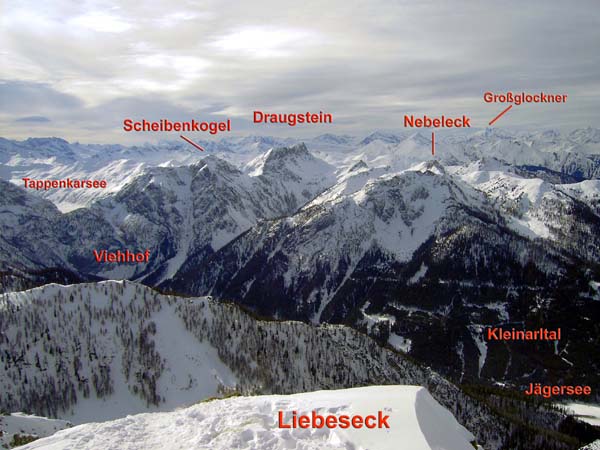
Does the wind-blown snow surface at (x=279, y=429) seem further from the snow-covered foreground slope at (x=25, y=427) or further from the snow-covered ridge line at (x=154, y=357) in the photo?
the snow-covered ridge line at (x=154, y=357)

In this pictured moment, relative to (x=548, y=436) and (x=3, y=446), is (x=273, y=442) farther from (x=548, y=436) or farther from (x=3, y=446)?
(x=548, y=436)

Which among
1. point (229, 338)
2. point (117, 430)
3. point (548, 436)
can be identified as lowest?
point (548, 436)

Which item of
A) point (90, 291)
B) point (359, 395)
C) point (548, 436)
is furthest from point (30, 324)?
point (548, 436)

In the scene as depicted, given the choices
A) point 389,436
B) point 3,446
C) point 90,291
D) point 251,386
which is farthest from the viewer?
point 90,291

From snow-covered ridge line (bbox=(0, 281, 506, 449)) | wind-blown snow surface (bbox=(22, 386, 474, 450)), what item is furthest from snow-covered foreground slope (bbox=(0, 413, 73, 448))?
snow-covered ridge line (bbox=(0, 281, 506, 449))

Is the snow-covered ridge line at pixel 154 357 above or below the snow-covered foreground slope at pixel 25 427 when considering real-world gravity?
below

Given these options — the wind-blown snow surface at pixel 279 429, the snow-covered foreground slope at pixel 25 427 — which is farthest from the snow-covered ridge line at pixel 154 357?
the wind-blown snow surface at pixel 279 429

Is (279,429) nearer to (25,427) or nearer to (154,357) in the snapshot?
(25,427)
